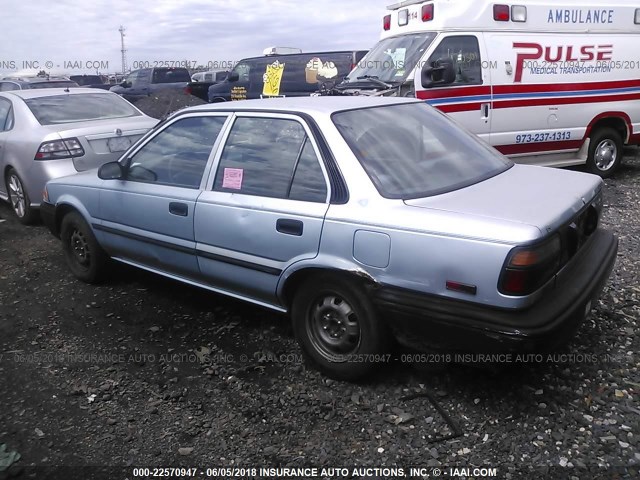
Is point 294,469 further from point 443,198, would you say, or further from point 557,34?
point 557,34

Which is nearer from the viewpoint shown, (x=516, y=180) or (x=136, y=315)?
(x=516, y=180)

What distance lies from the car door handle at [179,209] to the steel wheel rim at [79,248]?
49.1 inches

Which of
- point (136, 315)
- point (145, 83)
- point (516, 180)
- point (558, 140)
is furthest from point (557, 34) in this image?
point (145, 83)

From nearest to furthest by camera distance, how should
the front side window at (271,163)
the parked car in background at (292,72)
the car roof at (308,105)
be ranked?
1. the front side window at (271,163)
2. the car roof at (308,105)
3. the parked car in background at (292,72)

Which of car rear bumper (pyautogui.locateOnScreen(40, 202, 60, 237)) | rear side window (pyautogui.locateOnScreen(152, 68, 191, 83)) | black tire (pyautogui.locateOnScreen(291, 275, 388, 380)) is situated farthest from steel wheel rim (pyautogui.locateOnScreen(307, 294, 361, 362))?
rear side window (pyautogui.locateOnScreen(152, 68, 191, 83))

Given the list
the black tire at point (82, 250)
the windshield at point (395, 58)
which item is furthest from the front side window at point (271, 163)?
the windshield at point (395, 58)

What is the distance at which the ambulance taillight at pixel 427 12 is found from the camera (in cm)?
724

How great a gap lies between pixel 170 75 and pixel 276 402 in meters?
19.3

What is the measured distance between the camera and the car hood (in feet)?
8.67

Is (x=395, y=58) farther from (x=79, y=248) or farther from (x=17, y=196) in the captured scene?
(x=17, y=196)

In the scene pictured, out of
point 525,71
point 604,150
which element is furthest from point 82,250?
point 604,150

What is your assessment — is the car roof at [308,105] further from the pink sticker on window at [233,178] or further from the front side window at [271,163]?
the pink sticker on window at [233,178]

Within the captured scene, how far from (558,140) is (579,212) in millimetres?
5316

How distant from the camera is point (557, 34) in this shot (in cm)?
760
